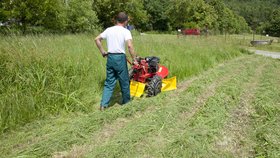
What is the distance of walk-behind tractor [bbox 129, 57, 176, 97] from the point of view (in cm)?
545

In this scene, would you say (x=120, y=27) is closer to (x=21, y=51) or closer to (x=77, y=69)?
(x=77, y=69)

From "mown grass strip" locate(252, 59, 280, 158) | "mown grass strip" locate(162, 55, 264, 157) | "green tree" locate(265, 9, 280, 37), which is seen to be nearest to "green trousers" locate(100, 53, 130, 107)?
"mown grass strip" locate(162, 55, 264, 157)

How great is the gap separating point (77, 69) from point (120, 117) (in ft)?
6.93

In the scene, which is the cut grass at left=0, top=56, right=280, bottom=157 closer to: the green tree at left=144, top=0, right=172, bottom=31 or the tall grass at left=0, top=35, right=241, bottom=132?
the tall grass at left=0, top=35, right=241, bottom=132

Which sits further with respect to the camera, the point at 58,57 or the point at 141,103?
the point at 58,57

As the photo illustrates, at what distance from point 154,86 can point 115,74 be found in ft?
3.13

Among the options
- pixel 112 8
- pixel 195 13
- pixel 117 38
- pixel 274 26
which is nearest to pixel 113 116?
pixel 117 38

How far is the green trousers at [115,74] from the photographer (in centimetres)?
478

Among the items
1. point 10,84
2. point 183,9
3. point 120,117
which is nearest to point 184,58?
point 120,117

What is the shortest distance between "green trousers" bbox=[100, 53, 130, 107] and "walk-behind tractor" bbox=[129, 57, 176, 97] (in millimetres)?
433

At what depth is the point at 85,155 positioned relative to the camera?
319 centimetres

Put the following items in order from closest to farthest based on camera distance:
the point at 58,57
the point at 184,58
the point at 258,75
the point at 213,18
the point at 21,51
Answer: the point at 21,51, the point at 58,57, the point at 258,75, the point at 184,58, the point at 213,18

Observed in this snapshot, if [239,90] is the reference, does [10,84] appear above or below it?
above

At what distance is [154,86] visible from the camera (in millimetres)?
5465
